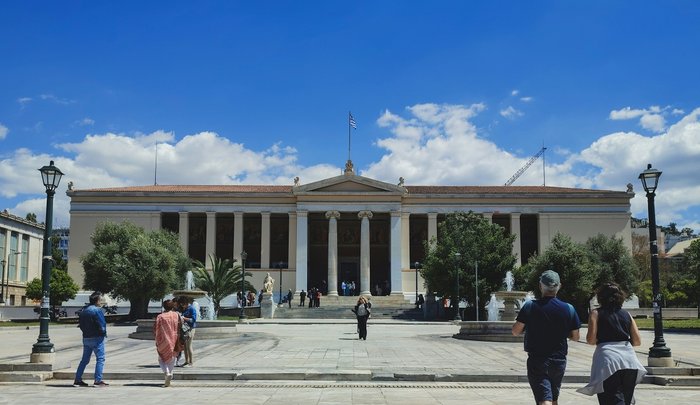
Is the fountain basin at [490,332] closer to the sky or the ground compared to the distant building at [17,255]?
closer to the ground

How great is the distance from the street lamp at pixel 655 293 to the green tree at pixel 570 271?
26.8m

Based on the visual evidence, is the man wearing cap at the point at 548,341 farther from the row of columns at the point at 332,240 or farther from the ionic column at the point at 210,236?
the ionic column at the point at 210,236

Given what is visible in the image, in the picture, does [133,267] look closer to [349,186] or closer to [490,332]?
[349,186]

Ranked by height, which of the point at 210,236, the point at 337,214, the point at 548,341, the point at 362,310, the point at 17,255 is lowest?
the point at 362,310

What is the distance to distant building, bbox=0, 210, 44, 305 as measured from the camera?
228 ft

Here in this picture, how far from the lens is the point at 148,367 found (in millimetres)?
14227

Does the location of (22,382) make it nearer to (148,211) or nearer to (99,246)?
(99,246)

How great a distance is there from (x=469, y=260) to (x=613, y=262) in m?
12.3

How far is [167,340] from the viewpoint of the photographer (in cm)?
1187

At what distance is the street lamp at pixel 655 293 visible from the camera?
539 inches

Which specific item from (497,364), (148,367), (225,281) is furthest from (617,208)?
(148,367)

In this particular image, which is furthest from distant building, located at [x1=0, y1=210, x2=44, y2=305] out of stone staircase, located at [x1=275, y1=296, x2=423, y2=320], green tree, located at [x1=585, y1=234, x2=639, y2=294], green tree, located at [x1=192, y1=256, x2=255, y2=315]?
green tree, located at [x1=585, y1=234, x2=639, y2=294]

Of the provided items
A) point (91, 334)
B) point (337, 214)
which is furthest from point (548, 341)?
point (337, 214)

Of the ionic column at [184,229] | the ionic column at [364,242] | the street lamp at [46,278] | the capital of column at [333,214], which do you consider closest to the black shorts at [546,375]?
the street lamp at [46,278]
